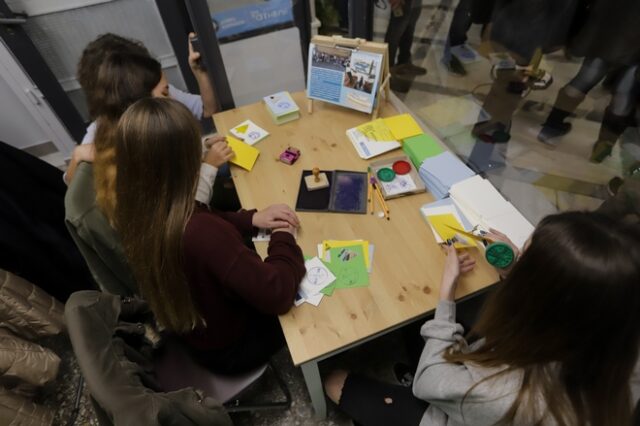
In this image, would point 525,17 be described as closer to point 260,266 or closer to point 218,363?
point 260,266

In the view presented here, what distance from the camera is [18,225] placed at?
1.32m

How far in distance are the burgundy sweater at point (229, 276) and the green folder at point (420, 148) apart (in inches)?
22.5

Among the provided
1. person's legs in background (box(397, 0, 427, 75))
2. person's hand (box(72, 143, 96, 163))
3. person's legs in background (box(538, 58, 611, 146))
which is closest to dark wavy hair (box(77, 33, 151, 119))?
person's hand (box(72, 143, 96, 163))

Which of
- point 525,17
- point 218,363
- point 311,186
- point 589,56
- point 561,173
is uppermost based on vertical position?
point 525,17

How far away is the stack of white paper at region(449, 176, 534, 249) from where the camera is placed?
1110mm

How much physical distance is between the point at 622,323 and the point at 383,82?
3.79 ft

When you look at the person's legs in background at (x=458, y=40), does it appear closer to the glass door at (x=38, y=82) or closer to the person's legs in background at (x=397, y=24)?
the person's legs in background at (x=397, y=24)

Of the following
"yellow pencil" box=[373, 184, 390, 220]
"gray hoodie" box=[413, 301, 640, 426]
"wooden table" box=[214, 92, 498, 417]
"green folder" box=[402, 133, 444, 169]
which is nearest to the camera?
"gray hoodie" box=[413, 301, 640, 426]

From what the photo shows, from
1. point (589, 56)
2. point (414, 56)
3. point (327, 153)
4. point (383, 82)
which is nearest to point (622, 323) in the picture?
point (327, 153)

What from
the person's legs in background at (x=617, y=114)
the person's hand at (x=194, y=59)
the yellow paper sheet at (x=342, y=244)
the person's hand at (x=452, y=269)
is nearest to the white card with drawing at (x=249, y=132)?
the person's hand at (x=194, y=59)

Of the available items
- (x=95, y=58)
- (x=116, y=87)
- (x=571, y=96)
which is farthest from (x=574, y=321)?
(x=571, y=96)

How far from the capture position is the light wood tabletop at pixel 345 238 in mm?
951

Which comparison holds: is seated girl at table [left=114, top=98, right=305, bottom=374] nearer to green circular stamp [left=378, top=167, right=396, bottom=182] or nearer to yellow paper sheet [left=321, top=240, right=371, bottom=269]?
yellow paper sheet [left=321, top=240, right=371, bottom=269]

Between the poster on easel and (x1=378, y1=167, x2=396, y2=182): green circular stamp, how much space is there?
340 millimetres
